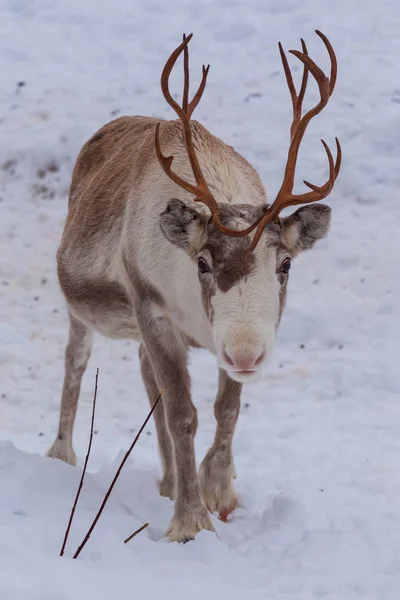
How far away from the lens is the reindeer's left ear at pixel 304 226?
4.24 metres

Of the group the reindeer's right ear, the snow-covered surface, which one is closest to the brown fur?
the reindeer's right ear

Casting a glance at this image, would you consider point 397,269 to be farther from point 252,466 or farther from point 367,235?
point 252,466

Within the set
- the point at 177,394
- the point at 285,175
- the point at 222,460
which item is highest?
the point at 285,175

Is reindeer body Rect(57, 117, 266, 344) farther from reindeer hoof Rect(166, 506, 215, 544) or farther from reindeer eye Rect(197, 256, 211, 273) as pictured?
reindeer hoof Rect(166, 506, 215, 544)

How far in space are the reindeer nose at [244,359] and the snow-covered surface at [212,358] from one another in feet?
2.59

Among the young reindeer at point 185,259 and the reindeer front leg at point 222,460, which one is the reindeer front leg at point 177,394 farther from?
the reindeer front leg at point 222,460

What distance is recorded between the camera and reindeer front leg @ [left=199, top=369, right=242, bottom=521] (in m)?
5.00

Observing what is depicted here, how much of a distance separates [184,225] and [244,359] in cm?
74

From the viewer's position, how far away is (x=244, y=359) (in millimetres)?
3713

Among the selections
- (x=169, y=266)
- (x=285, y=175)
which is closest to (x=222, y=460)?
(x=169, y=266)

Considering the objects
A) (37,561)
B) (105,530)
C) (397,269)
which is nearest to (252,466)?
(105,530)

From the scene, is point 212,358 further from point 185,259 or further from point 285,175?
point 285,175

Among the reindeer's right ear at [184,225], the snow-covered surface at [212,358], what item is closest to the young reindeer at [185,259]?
the reindeer's right ear at [184,225]

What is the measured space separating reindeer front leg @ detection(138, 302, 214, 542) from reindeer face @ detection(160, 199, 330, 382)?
552 millimetres
